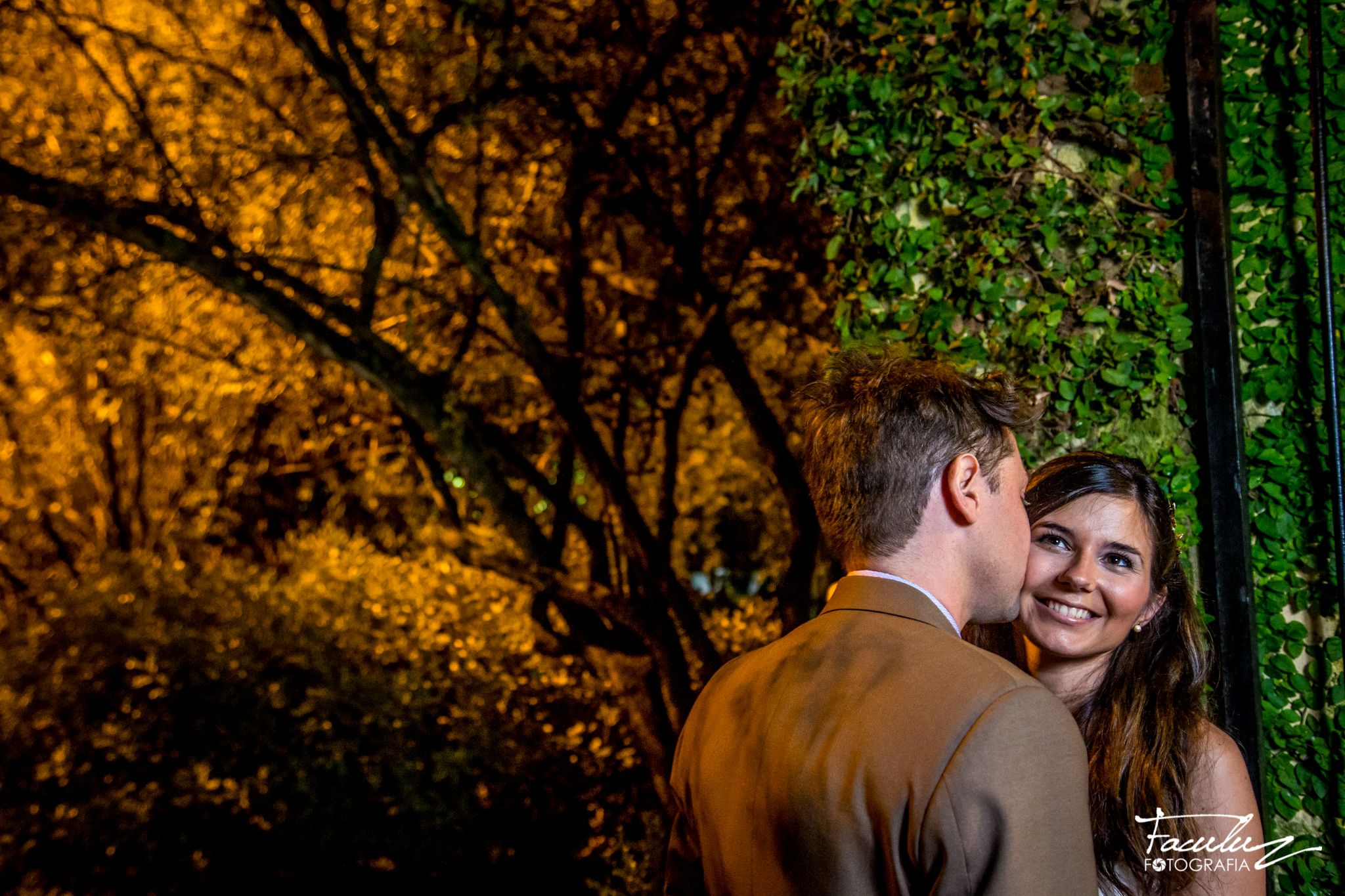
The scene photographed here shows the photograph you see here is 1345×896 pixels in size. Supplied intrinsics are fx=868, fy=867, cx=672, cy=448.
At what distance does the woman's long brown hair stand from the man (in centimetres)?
74

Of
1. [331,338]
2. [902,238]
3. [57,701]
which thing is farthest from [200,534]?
[902,238]

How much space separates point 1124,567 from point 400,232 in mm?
5042

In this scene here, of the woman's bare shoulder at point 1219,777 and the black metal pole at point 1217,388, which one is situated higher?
the black metal pole at point 1217,388

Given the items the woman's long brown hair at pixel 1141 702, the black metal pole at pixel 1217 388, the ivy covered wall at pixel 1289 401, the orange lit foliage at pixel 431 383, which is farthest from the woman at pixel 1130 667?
the orange lit foliage at pixel 431 383

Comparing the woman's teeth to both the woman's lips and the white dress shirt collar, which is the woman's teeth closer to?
the woman's lips

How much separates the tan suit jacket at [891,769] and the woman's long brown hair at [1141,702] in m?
0.87

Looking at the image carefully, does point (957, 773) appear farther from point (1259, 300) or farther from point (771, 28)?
point (771, 28)

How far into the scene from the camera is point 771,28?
505 cm

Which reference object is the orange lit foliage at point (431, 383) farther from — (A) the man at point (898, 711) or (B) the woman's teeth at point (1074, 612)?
(A) the man at point (898, 711)

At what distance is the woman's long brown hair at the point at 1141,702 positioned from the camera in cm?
189

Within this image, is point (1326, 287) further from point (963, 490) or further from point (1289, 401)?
point (963, 490)

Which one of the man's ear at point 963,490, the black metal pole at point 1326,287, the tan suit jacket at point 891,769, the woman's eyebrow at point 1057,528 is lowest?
the tan suit jacket at point 891,769

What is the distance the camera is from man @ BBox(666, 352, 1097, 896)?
1154mm

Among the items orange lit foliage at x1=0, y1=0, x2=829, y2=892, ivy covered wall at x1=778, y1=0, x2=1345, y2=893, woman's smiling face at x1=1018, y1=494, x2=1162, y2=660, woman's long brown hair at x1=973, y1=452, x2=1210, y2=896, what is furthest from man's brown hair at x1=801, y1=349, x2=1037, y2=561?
orange lit foliage at x1=0, y1=0, x2=829, y2=892
